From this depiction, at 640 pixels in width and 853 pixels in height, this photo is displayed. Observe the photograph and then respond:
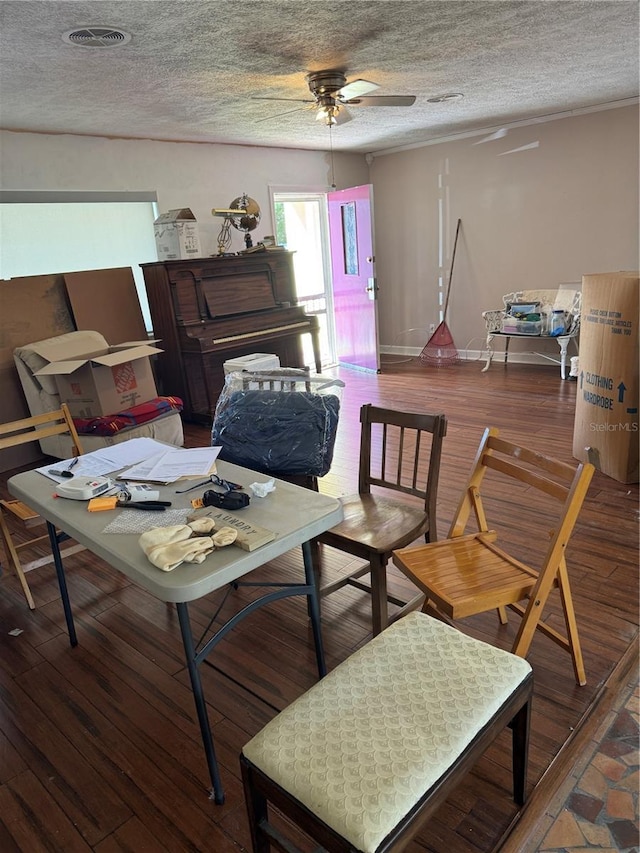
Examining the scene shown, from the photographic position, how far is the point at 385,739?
1.10m

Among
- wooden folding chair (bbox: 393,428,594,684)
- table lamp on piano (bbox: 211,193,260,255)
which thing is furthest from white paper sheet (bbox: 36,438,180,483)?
table lamp on piano (bbox: 211,193,260,255)

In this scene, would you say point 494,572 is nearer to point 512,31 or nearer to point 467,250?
point 512,31

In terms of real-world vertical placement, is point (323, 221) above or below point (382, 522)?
above

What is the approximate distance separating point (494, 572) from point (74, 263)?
13.1 feet

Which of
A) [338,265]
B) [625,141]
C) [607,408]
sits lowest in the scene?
[607,408]

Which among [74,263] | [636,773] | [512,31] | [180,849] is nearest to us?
[180,849]

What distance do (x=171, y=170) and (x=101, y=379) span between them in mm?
2160

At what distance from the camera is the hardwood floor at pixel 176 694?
4.78 ft

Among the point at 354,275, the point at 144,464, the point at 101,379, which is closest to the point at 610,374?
the point at 144,464

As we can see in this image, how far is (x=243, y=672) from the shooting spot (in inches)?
77.6

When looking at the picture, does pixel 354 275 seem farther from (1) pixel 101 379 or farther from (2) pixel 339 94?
(1) pixel 101 379

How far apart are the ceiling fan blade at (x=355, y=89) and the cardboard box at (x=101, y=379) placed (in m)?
1.95

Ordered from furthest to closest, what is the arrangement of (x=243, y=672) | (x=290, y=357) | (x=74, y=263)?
(x=290, y=357) → (x=74, y=263) → (x=243, y=672)

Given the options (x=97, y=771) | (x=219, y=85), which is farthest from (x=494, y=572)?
(x=219, y=85)
